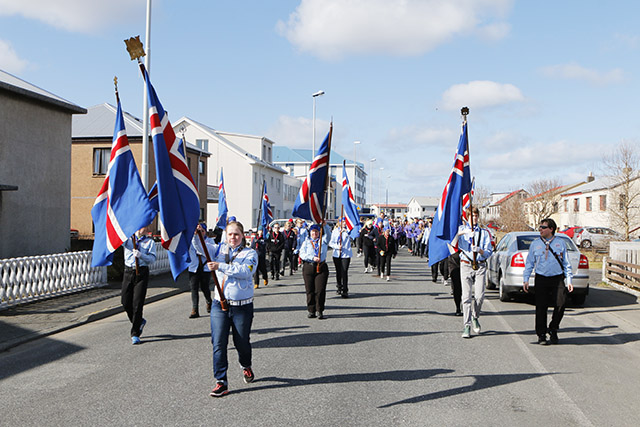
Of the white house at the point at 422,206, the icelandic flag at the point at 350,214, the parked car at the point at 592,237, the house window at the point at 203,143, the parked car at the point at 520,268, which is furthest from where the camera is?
the white house at the point at 422,206

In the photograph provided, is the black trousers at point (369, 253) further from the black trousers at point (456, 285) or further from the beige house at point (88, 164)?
the beige house at point (88, 164)

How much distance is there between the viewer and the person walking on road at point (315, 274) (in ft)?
35.3

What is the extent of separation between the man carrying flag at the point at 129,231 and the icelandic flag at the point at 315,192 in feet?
9.72

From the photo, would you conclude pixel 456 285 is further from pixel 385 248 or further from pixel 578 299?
pixel 385 248

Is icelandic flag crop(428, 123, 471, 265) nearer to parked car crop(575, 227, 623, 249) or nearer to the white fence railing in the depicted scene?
the white fence railing

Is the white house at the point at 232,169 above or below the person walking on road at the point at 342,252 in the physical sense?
above

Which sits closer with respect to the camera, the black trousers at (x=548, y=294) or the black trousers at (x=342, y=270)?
the black trousers at (x=548, y=294)

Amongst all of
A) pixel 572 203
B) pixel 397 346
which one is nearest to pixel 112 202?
pixel 397 346

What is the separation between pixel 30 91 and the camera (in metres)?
17.5

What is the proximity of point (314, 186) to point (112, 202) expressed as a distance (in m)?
3.68

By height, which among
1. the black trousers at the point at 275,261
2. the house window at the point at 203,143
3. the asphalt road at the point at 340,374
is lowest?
the asphalt road at the point at 340,374

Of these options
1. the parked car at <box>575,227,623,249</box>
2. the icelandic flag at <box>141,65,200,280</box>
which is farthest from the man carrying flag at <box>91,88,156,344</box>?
the parked car at <box>575,227,623,249</box>

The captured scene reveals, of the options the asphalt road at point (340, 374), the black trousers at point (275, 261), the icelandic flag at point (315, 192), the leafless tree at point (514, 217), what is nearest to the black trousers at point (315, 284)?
the asphalt road at point (340, 374)

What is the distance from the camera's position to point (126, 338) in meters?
8.96
